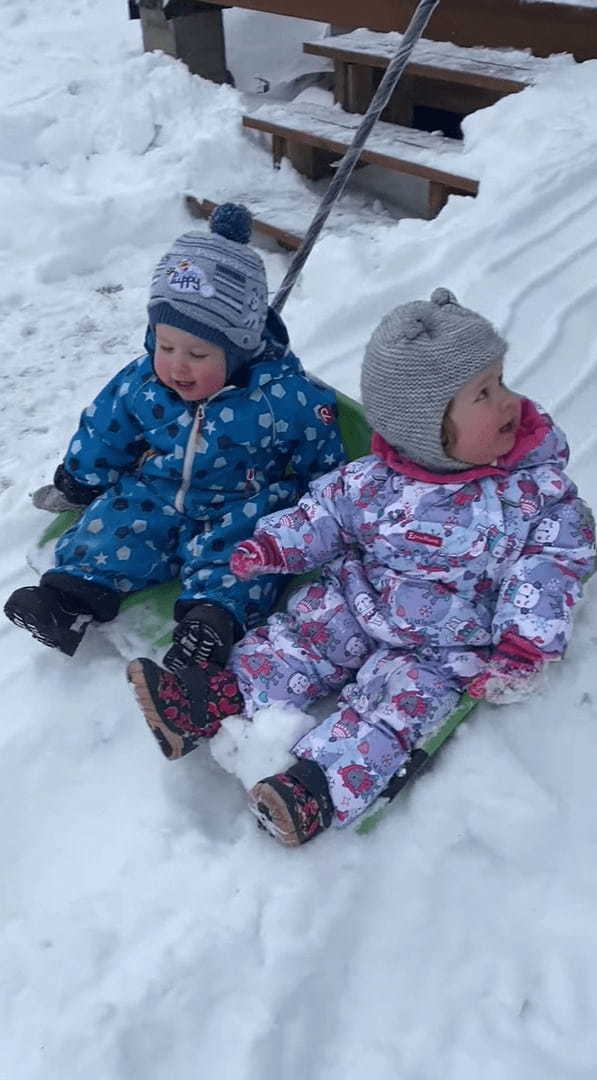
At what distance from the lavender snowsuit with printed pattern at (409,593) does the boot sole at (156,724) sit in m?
0.17

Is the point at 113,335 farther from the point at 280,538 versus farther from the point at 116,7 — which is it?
the point at 116,7

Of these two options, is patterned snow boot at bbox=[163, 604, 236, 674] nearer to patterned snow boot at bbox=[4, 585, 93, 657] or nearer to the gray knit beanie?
patterned snow boot at bbox=[4, 585, 93, 657]

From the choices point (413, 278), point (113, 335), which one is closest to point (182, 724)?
point (413, 278)

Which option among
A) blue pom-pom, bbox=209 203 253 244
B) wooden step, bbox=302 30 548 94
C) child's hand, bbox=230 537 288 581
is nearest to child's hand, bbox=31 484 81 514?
child's hand, bbox=230 537 288 581

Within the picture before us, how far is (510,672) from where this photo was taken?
5.26ft

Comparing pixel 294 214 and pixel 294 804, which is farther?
pixel 294 214

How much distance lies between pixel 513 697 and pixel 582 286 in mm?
1805

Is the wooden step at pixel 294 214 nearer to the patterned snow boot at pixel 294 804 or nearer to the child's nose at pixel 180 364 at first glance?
the child's nose at pixel 180 364

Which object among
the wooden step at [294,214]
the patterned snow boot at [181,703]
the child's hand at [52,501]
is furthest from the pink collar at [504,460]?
the wooden step at [294,214]

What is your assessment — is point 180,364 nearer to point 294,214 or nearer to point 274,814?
point 274,814

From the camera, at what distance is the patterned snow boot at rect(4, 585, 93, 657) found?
1.91 meters

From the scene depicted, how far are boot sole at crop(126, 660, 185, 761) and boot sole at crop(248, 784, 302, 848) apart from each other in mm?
165

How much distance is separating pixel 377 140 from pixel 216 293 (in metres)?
2.62

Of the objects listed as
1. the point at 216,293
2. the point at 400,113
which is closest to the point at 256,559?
the point at 216,293
